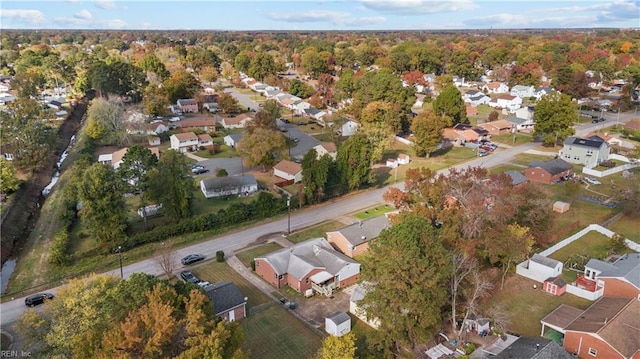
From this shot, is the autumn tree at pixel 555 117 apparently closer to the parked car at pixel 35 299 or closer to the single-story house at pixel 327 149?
the single-story house at pixel 327 149

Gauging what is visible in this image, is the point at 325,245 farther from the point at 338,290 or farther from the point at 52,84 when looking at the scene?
the point at 52,84

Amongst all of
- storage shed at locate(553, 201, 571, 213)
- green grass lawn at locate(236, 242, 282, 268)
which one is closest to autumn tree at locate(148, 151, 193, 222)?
green grass lawn at locate(236, 242, 282, 268)

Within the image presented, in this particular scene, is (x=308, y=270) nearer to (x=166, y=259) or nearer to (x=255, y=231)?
(x=166, y=259)

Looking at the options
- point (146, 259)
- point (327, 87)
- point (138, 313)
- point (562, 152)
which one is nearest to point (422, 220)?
point (138, 313)

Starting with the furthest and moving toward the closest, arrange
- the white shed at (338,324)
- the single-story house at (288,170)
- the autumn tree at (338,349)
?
the single-story house at (288,170) < the white shed at (338,324) < the autumn tree at (338,349)

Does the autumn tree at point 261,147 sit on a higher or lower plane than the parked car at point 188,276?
higher

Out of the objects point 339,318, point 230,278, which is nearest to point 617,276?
point 339,318

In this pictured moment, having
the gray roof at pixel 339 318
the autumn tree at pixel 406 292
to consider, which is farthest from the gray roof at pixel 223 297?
the autumn tree at pixel 406 292
